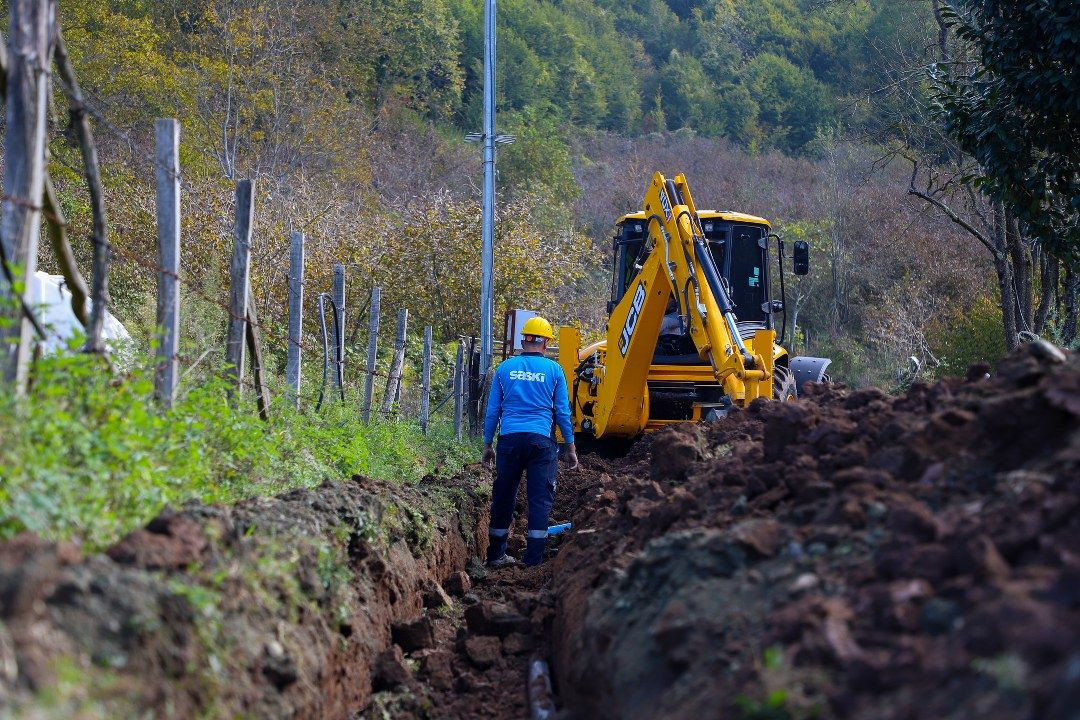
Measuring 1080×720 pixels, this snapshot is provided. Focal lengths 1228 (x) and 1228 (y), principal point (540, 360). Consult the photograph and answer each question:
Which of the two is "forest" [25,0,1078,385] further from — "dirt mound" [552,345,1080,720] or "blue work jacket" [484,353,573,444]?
"dirt mound" [552,345,1080,720]

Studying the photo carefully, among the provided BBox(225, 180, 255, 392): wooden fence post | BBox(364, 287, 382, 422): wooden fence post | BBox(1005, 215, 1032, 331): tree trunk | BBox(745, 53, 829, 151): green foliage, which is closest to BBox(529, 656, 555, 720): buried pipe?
BBox(225, 180, 255, 392): wooden fence post

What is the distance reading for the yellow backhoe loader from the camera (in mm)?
11883

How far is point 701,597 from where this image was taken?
5.02 metres

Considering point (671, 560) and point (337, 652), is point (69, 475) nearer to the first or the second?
point (337, 652)

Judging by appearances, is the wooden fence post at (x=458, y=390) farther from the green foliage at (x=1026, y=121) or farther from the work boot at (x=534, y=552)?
the green foliage at (x=1026, y=121)

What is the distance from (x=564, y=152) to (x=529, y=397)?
42559 mm

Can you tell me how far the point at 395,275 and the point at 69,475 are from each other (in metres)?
22.5

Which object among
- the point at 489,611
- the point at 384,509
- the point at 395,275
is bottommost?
the point at 489,611

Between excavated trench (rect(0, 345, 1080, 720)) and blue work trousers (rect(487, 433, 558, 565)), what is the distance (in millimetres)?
2208

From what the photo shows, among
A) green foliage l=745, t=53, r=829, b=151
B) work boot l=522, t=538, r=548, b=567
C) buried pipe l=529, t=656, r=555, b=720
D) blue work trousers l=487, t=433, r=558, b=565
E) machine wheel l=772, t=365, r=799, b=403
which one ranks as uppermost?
green foliage l=745, t=53, r=829, b=151

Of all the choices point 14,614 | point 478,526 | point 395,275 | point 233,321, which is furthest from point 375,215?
point 14,614

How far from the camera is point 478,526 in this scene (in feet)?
40.3

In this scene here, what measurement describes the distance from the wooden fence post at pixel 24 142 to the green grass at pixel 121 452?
0.42 meters

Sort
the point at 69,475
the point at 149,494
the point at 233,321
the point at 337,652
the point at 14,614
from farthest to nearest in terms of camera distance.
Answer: the point at 233,321 < the point at 337,652 < the point at 149,494 < the point at 69,475 < the point at 14,614
